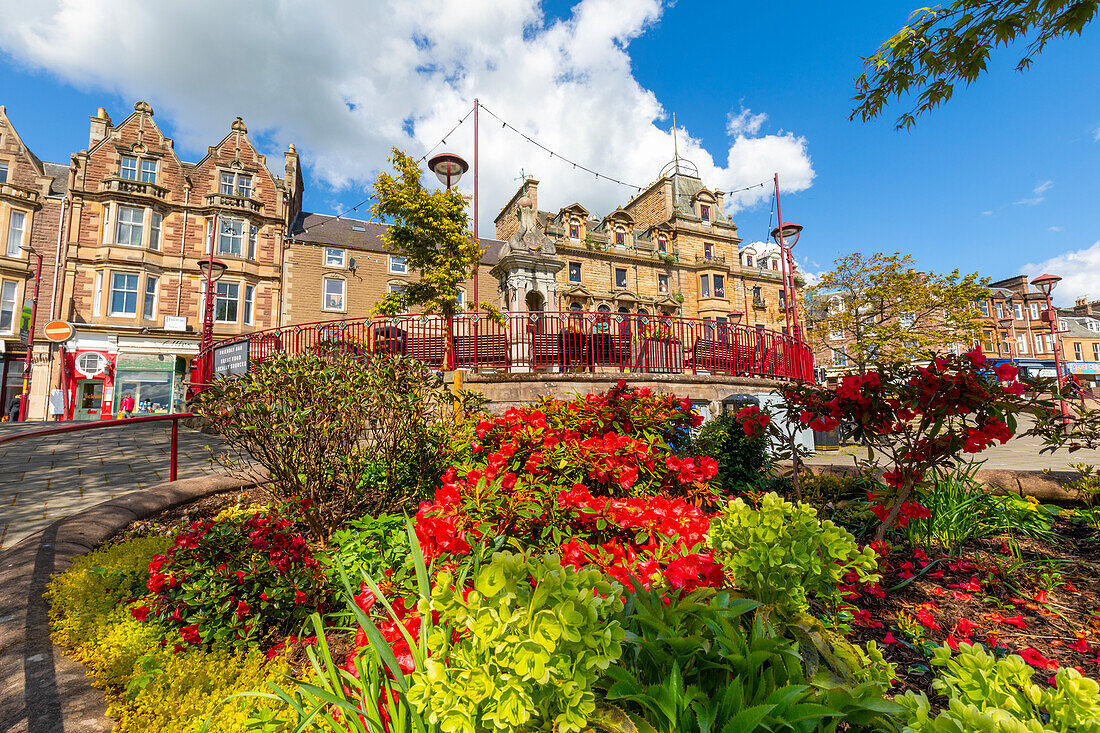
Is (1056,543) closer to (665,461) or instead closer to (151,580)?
(665,461)

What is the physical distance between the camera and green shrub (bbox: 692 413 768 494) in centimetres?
412

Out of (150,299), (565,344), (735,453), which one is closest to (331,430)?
(735,453)

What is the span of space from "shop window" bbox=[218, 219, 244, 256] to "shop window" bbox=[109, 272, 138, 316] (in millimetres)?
3813

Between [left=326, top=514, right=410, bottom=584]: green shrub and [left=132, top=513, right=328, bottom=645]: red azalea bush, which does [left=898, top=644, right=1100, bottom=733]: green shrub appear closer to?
[left=326, top=514, right=410, bottom=584]: green shrub

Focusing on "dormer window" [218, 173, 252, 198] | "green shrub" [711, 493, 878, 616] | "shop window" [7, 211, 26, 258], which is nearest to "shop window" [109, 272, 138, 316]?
"shop window" [7, 211, 26, 258]

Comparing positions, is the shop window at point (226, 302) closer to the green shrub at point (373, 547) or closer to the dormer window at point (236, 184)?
the dormer window at point (236, 184)

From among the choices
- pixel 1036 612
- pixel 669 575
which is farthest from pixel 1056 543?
pixel 669 575

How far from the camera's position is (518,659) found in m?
1.06

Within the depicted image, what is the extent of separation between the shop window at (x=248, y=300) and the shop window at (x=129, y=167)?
7.36 metres

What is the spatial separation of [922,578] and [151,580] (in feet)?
13.3

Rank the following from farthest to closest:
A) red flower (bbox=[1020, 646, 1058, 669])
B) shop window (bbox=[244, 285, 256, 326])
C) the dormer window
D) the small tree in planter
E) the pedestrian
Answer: the dormer window < shop window (bbox=[244, 285, 256, 326]) < the pedestrian < the small tree in planter < red flower (bbox=[1020, 646, 1058, 669])

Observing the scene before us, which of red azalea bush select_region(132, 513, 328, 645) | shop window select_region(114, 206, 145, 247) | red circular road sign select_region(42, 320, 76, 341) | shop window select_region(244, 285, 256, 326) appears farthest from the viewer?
shop window select_region(244, 285, 256, 326)

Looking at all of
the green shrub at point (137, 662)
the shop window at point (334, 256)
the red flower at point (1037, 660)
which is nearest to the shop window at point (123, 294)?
the shop window at point (334, 256)

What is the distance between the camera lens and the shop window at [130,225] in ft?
70.5
